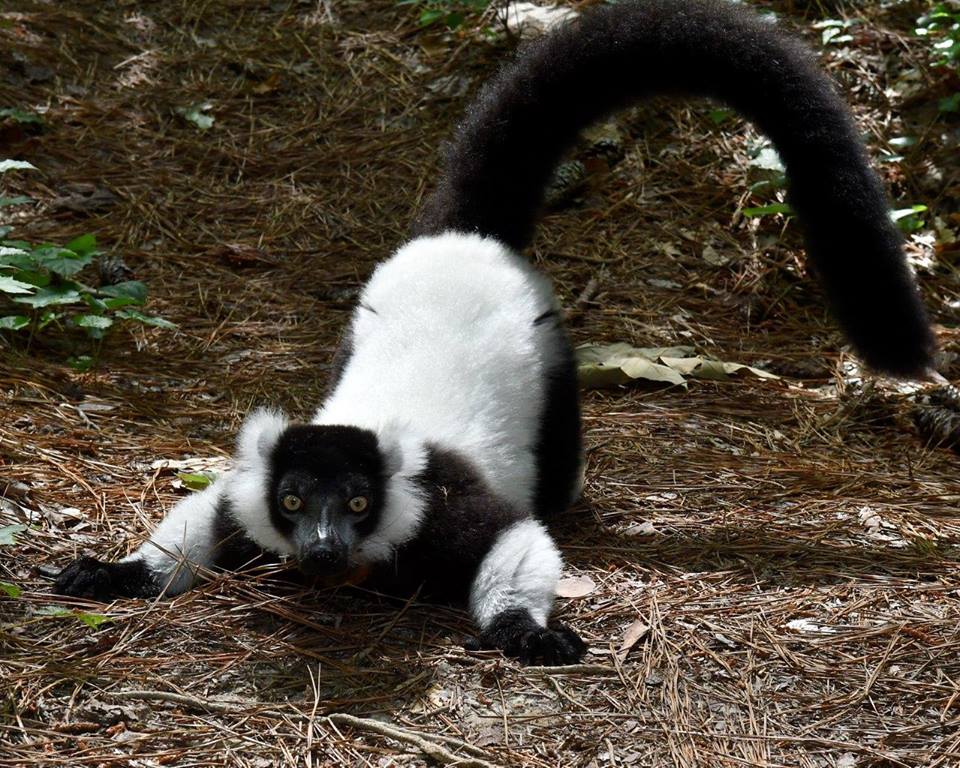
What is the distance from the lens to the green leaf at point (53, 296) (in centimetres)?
531

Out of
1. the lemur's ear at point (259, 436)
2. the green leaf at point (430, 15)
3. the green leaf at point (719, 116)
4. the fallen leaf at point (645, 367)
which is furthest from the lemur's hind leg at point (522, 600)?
the green leaf at point (430, 15)

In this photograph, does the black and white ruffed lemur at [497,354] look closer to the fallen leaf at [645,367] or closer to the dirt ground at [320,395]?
the dirt ground at [320,395]

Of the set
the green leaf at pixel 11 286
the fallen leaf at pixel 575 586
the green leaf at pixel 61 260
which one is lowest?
the green leaf at pixel 11 286

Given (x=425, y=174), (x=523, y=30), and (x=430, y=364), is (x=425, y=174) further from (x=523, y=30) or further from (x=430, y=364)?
(x=430, y=364)

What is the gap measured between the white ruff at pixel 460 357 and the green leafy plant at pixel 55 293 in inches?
52.6

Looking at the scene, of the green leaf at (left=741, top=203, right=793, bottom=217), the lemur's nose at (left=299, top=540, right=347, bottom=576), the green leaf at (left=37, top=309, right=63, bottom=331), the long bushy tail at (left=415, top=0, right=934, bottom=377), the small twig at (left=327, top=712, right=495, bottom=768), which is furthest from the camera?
the green leaf at (left=741, top=203, right=793, bottom=217)

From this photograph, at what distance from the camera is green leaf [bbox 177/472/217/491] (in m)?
4.51

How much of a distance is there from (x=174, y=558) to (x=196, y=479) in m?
0.59

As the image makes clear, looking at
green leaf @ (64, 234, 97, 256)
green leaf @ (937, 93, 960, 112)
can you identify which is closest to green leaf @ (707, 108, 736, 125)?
green leaf @ (937, 93, 960, 112)

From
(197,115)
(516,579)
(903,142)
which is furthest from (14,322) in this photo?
(903,142)

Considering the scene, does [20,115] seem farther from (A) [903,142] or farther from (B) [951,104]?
(B) [951,104]

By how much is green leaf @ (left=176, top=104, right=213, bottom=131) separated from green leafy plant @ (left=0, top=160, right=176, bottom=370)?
6.34 ft

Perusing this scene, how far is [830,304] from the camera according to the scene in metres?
4.45

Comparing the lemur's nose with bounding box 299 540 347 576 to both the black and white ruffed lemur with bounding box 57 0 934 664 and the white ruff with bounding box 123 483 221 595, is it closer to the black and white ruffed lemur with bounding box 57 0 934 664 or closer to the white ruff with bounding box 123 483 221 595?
the black and white ruffed lemur with bounding box 57 0 934 664
